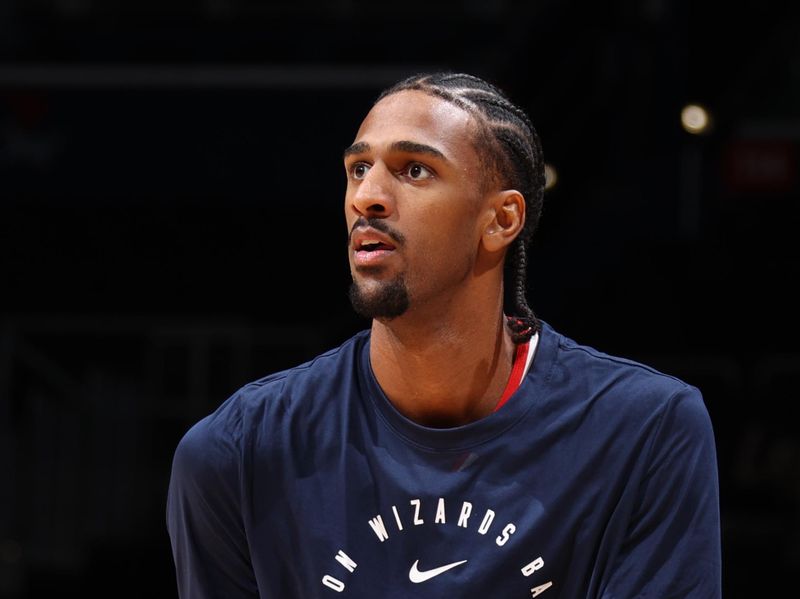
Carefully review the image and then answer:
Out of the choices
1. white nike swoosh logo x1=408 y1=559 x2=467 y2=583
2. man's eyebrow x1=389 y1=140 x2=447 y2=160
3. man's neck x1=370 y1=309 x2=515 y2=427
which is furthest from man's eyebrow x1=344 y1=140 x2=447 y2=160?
white nike swoosh logo x1=408 y1=559 x2=467 y2=583

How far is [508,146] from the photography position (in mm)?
2561

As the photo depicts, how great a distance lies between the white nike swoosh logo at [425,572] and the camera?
7.88ft

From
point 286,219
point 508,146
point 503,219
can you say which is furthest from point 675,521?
point 286,219

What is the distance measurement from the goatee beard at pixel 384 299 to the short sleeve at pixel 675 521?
0.51 meters

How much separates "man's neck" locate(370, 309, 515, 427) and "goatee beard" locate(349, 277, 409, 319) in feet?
0.33

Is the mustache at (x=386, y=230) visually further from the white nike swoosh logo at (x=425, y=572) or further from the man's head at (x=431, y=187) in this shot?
Result: the white nike swoosh logo at (x=425, y=572)

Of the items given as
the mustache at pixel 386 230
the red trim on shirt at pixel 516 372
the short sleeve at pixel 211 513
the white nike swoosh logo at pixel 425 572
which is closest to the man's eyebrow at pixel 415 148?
the mustache at pixel 386 230

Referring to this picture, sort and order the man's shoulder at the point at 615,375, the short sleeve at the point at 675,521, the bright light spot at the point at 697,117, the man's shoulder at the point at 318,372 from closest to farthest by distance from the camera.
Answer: the short sleeve at the point at 675,521, the man's shoulder at the point at 615,375, the man's shoulder at the point at 318,372, the bright light spot at the point at 697,117

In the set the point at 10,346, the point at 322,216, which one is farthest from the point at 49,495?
the point at 322,216

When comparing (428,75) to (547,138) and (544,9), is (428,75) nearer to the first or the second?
(547,138)

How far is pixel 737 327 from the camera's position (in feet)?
22.3

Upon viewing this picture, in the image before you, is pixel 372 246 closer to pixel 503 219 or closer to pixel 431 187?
pixel 431 187

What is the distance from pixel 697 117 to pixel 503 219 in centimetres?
284

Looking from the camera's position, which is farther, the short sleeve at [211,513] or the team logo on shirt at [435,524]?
the short sleeve at [211,513]
